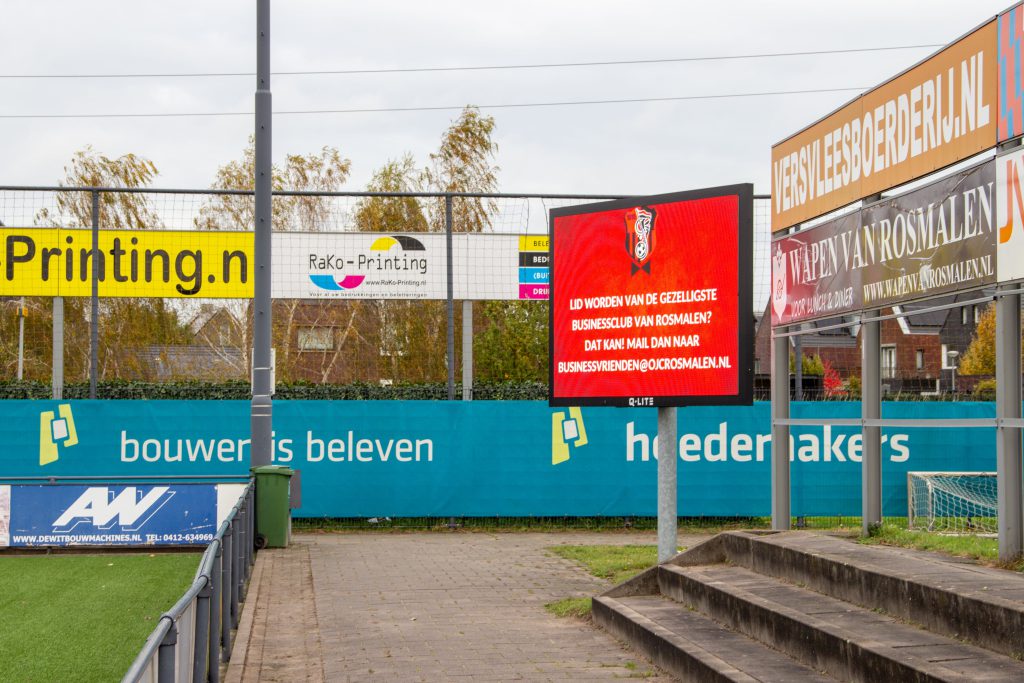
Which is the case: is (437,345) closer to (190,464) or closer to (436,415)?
(436,415)

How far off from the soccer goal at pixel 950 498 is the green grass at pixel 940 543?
5846 mm

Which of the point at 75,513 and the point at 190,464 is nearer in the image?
the point at 75,513

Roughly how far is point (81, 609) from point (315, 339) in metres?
24.7

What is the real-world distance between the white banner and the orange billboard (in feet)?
21.3

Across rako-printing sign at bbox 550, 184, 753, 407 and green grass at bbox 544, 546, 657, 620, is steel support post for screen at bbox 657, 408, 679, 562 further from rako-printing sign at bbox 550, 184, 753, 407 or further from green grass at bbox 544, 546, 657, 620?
green grass at bbox 544, 546, 657, 620

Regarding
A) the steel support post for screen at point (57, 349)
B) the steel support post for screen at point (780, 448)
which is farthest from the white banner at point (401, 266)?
the steel support post for screen at point (780, 448)

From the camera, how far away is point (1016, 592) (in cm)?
686

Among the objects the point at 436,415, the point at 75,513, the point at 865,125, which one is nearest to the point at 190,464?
the point at 75,513

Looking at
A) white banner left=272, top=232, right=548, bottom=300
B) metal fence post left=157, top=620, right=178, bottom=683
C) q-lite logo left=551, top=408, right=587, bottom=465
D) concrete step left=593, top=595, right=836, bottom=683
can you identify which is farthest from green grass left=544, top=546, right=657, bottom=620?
metal fence post left=157, top=620, right=178, bottom=683

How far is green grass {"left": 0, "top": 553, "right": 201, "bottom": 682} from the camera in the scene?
9094 mm

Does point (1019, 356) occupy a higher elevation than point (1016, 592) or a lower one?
higher

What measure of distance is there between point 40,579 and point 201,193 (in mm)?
7022

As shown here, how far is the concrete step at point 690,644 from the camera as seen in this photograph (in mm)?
7285

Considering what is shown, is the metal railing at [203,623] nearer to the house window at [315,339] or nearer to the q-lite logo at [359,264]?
the q-lite logo at [359,264]
